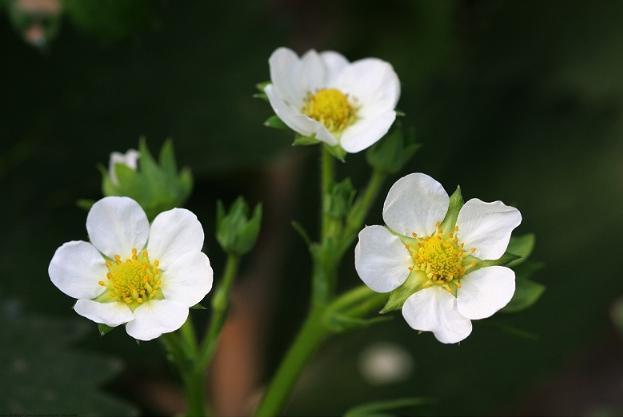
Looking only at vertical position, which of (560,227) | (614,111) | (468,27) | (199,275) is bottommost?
(199,275)

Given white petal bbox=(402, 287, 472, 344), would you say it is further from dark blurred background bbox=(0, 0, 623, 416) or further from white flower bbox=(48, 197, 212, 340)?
dark blurred background bbox=(0, 0, 623, 416)

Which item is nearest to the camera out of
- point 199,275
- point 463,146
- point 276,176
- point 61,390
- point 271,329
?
point 199,275

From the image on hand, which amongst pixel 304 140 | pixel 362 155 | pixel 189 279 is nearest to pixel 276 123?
pixel 304 140

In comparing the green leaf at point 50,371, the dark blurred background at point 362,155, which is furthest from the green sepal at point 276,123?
the dark blurred background at point 362,155

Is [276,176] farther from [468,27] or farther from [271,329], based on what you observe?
[468,27]

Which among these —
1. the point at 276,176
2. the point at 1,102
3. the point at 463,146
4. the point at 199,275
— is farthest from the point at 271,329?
the point at 199,275

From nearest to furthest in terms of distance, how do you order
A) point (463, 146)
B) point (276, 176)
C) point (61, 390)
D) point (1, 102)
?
point (61, 390) → point (1, 102) → point (463, 146) → point (276, 176)

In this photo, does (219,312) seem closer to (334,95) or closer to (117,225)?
(117,225)

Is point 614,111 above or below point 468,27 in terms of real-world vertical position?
below
